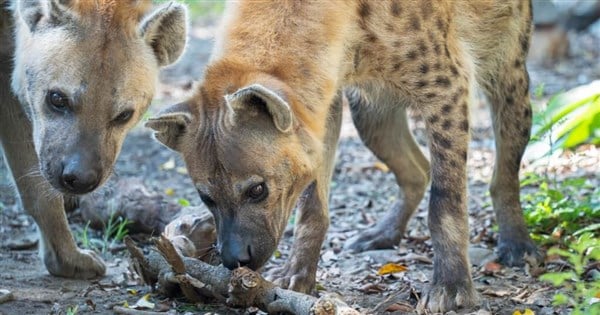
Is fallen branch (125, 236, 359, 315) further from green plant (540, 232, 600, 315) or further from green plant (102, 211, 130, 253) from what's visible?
green plant (102, 211, 130, 253)

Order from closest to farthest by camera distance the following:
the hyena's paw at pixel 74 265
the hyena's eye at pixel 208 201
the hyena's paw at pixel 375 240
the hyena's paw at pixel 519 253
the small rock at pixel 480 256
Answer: the hyena's eye at pixel 208 201, the hyena's paw at pixel 74 265, the hyena's paw at pixel 519 253, the small rock at pixel 480 256, the hyena's paw at pixel 375 240

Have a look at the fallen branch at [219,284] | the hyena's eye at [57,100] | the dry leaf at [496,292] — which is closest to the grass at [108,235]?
the fallen branch at [219,284]

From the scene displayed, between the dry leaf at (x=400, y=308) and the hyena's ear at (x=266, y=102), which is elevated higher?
the hyena's ear at (x=266, y=102)

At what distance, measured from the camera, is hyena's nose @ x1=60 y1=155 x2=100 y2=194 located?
5.02 metres

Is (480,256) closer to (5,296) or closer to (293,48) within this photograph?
(293,48)

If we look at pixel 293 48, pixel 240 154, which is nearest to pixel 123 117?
pixel 240 154

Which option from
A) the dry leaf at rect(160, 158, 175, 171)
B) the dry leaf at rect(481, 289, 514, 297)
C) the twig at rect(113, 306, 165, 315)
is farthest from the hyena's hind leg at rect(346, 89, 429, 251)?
the dry leaf at rect(160, 158, 175, 171)

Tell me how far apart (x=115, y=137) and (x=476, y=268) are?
7.87ft

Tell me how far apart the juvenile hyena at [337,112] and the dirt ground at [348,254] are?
23cm

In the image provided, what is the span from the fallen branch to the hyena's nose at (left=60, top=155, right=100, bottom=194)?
18.0 inches

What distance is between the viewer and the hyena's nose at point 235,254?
4945mm

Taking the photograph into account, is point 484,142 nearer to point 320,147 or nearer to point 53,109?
point 320,147

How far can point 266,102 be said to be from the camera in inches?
194

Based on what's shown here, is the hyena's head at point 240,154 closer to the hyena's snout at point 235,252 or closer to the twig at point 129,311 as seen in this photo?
the hyena's snout at point 235,252
